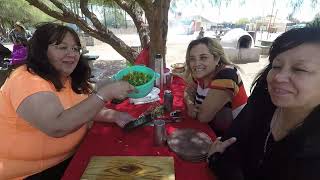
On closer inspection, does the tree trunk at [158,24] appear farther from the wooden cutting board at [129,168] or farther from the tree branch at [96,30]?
the wooden cutting board at [129,168]

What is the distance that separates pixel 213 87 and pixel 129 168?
1138 millimetres

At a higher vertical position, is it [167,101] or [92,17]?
[92,17]

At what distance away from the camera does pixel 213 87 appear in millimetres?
2328

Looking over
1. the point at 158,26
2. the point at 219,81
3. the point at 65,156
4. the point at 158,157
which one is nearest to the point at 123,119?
the point at 65,156

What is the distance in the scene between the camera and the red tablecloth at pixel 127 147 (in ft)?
4.96

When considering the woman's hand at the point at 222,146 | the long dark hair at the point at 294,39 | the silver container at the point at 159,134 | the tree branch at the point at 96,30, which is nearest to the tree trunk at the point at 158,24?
the tree branch at the point at 96,30

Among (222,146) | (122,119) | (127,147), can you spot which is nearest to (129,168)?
(127,147)

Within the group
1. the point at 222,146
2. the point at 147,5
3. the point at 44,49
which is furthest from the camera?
the point at 147,5

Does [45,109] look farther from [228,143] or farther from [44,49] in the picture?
[228,143]

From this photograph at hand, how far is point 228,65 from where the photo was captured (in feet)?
8.55

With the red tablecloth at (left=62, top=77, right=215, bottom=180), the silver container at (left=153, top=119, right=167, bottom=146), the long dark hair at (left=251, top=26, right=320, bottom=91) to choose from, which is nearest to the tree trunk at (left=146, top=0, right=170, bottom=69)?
the red tablecloth at (left=62, top=77, right=215, bottom=180)

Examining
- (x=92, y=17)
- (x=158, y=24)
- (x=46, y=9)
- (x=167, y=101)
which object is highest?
(x=46, y=9)

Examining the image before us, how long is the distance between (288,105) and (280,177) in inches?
13.4

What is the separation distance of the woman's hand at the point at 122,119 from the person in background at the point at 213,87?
52 centimetres
